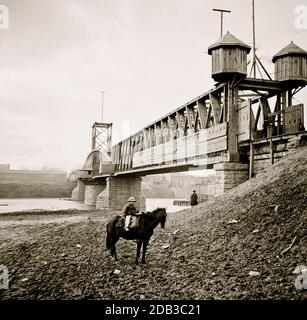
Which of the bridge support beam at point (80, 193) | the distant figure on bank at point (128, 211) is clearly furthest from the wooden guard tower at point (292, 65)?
the bridge support beam at point (80, 193)

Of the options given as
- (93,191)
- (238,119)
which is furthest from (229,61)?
(93,191)

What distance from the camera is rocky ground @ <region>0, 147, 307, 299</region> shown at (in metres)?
5.72

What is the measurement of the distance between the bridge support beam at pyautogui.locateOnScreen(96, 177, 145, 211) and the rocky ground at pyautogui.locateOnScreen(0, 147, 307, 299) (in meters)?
25.6

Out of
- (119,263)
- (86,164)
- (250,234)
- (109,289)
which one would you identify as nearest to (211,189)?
(250,234)

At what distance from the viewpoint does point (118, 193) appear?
126 feet

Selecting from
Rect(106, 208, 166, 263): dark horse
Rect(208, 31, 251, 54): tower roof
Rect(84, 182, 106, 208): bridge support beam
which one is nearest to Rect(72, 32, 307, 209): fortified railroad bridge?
Rect(208, 31, 251, 54): tower roof

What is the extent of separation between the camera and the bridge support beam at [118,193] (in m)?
37.0

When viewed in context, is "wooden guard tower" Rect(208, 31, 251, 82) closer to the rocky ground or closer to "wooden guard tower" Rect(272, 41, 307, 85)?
"wooden guard tower" Rect(272, 41, 307, 85)

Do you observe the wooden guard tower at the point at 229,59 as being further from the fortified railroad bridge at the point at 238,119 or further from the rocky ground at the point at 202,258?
the rocky ground at the point at 202,258

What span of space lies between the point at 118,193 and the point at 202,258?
31.8 m

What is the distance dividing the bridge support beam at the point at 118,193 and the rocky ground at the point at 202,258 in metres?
25.6

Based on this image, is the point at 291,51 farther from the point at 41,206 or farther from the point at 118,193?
the point at 41,206
